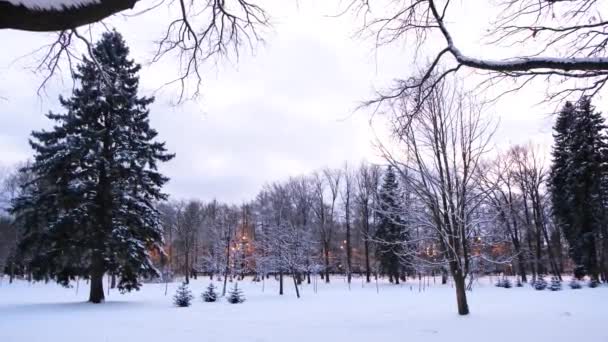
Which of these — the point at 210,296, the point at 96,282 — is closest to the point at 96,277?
the point at 96,282

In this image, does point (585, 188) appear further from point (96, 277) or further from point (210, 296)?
point (96, 277)

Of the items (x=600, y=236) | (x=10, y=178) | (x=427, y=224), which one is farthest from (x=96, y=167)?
(x=10, y=178)

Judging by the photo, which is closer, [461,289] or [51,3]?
[51,3]

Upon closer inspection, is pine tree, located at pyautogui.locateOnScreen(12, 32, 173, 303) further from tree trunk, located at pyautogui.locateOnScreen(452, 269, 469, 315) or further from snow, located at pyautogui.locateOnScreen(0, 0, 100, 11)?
snow, located at pyautogui.locateOnScreen(0, 0, 100, 11)

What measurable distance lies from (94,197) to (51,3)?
1865 cm

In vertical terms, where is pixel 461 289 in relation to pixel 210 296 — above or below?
above

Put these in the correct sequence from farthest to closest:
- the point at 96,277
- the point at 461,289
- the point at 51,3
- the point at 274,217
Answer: the point at 274,217, the point at 96,277, the point at 461,289, the point at 51,3

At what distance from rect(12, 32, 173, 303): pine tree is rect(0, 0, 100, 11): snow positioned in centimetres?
1607

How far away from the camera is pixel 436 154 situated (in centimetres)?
1227

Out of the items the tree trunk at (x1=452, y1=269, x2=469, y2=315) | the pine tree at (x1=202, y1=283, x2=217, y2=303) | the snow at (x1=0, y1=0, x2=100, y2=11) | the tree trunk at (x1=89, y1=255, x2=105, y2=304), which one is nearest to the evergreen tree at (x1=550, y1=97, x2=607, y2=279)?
the tree trunk at (x1=452, y1=269, x2=469, y2=315)

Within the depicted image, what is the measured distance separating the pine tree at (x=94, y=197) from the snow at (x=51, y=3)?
16.1 metres

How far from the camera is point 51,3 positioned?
9.20 feet

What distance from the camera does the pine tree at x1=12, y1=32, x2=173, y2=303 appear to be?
61.1 ft

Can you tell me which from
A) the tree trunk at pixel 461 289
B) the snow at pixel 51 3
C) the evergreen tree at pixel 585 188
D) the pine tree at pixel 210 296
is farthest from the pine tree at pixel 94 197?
the evergreen tree at pixel 585 188
